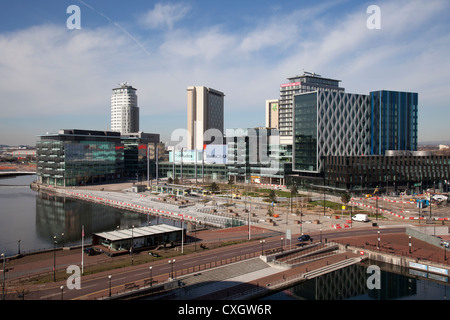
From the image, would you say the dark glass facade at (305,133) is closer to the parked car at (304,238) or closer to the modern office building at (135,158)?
the parked car at (304,238)

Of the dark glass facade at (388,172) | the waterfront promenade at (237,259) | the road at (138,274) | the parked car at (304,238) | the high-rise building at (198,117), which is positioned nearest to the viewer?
the road at (138,274)

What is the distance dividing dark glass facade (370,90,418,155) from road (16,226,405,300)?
233ft

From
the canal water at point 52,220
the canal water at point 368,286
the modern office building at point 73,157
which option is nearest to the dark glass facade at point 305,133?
the canal water at point 52,220

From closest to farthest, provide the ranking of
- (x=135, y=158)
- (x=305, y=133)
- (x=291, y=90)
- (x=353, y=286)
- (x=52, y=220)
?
(x=353, y=286), (x=52, y=220), (x=305, y=133), (x=291, y=90), (x=135, y=158)

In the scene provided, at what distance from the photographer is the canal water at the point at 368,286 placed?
3375cm

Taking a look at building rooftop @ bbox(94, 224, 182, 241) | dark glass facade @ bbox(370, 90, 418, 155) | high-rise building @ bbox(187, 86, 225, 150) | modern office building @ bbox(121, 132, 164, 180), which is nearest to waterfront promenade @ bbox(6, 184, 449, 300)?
building rooftop @ bbox(94, 224, 182, 241)

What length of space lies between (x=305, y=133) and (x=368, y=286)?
69.6 m

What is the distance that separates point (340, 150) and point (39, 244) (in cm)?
7983

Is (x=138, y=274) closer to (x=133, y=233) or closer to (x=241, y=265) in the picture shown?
(x=241, y=265)

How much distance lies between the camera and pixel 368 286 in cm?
3731

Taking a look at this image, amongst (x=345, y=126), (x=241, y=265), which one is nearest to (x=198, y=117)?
(x=345, y=126)

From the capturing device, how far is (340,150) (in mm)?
102812

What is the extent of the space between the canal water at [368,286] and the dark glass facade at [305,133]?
62.1 meters

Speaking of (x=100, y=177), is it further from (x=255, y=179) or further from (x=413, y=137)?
(x=413, y=137)
